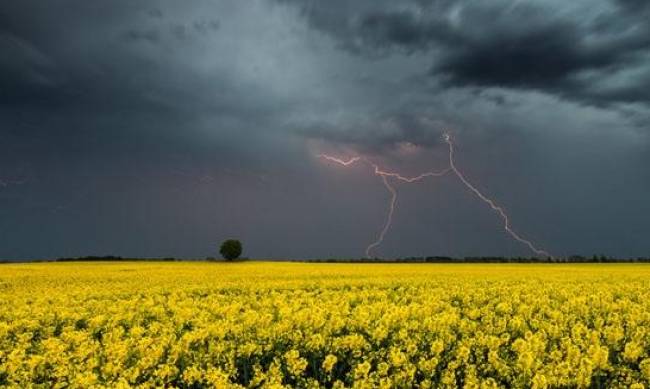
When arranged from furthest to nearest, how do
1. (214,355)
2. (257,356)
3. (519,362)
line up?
(257,356) → (214,355) → (519,362)

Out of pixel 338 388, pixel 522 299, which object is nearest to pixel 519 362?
pixel 338 388

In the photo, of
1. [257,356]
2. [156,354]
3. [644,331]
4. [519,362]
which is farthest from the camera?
[644,331]

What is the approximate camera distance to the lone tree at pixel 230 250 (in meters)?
86.3

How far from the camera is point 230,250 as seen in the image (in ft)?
284

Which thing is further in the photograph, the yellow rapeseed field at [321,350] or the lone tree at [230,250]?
the lone tree at [230,250]

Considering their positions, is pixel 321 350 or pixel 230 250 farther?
pixel 230 250

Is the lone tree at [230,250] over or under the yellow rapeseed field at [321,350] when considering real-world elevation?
over

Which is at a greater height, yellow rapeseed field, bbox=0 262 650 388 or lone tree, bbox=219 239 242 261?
lone tree, bbox=219 239 242 261

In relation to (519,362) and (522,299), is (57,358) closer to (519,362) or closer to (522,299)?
(519,362)

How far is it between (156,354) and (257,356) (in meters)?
2.25

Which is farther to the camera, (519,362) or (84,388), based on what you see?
(519,362)

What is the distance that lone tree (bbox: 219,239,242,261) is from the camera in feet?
283

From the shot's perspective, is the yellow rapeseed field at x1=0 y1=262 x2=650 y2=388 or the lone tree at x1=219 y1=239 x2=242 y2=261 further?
the lone tree at x1=219 y1=239 x2=242 y2=261

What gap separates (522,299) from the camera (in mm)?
19328
